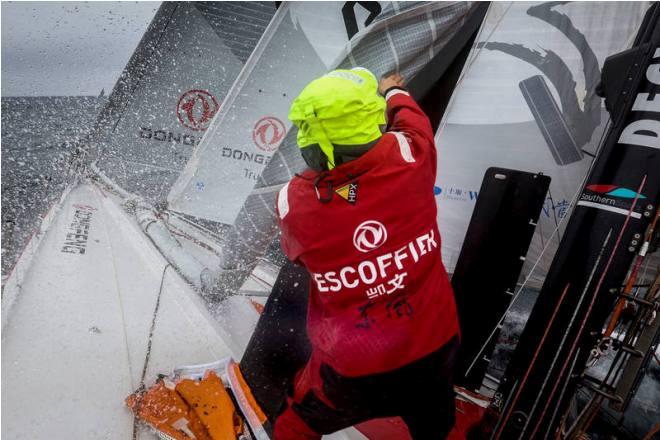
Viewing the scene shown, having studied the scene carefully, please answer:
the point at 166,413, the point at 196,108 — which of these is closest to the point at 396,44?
the point at 166,413

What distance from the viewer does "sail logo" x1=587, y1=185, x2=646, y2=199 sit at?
1.39 metres

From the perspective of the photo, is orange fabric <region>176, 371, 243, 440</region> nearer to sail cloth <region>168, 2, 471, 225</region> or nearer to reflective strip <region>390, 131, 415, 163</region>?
sail cloth <region>168, 2, 471, 225</region>

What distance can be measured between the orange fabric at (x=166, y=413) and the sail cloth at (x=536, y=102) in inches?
54.6

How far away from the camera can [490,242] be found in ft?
6.38

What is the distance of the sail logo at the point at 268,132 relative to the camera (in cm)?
354

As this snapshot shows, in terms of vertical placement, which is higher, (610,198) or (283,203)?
(610,198)

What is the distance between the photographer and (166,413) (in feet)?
5.64

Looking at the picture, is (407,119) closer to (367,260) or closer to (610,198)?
(367,260)

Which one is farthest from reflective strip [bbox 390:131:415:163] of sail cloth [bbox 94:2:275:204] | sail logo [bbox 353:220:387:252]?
sail cloth [bbox 94:2:275:204]

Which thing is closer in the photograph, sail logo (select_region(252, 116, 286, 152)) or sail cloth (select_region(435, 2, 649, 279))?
sail cloth (select_region(435, 2, 649, 279))

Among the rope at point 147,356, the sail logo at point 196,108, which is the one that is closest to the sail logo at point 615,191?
the rope at point 147,356

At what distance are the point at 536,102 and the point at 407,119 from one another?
3.04 ft

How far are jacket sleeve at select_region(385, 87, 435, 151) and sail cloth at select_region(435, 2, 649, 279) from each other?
744 millimetres

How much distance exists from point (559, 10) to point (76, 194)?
4.00m
